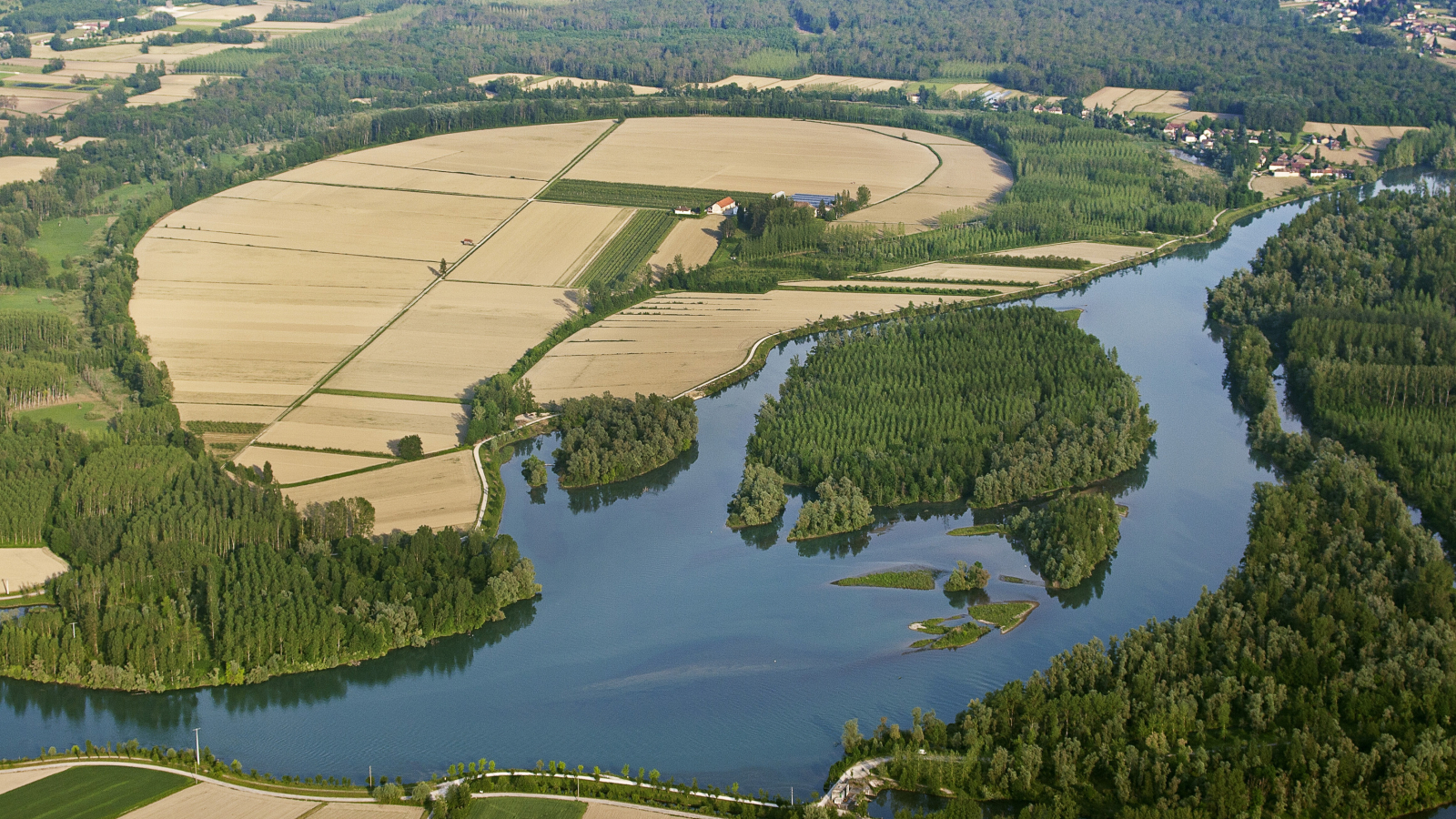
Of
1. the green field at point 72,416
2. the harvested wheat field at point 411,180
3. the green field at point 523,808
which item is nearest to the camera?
the green field at point 523,808

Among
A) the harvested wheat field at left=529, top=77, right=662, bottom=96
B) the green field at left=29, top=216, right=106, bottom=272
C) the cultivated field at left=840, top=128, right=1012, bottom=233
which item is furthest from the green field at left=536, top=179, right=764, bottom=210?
the harvested wheat field at left=529, top=77, right=662, bottom=96

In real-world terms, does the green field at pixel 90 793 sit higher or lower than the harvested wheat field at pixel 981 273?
lower

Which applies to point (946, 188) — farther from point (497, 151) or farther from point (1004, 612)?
point (1004, 612)

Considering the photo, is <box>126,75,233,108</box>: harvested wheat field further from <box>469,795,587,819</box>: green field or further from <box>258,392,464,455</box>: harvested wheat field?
<box>469,795,587,819</box>: green field

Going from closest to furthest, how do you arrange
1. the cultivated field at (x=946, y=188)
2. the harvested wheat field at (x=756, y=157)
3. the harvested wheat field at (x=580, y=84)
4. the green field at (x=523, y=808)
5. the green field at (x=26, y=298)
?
the green field at (x=523, y=808) → the green field at (x=26, y=298) → the cultivated field at (x=946, y=188) → the harvested wheat field at (x=756, y=157) → the harvested wheat field at (x=580, y=84)

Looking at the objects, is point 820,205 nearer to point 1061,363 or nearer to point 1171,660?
point 1061,363

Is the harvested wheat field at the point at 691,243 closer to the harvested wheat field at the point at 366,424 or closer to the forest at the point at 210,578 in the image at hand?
the harvested wheat field at the point at 366,424

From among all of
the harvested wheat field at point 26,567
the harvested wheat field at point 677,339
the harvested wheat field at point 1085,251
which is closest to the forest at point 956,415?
the harvested wheat field at point 677,339
